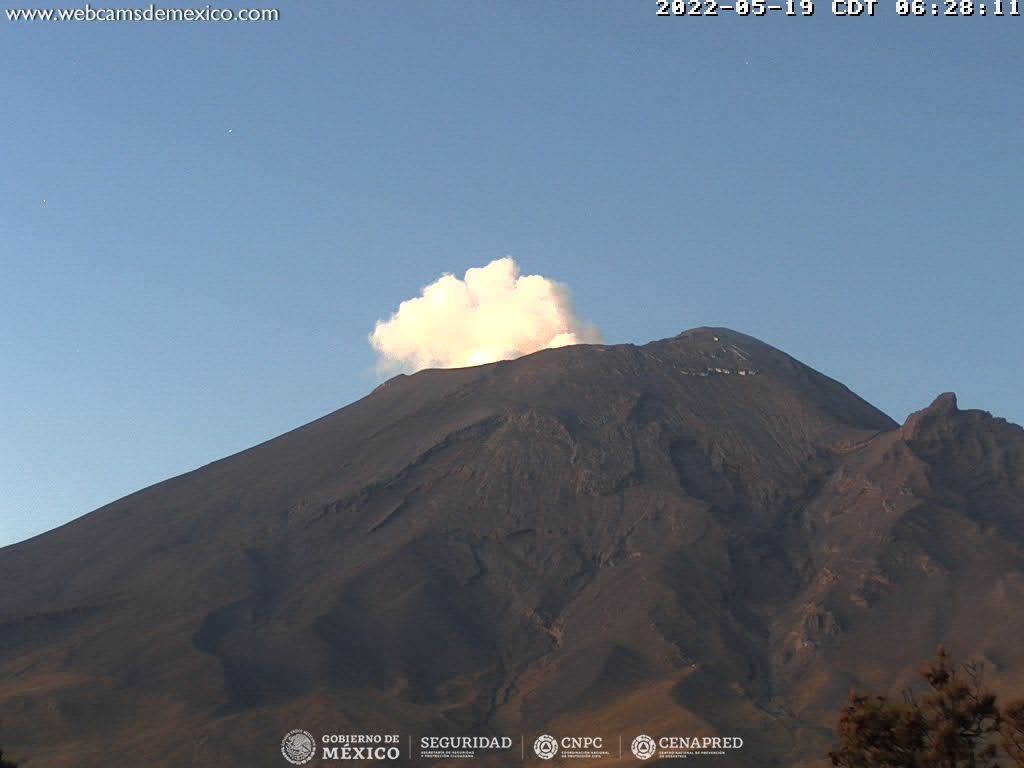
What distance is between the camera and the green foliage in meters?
33.0

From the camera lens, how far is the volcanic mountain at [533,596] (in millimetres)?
141250

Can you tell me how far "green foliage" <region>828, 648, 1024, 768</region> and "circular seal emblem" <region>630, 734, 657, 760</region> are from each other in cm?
9397

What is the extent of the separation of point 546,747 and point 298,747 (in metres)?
23.4

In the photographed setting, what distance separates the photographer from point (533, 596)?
172 metres

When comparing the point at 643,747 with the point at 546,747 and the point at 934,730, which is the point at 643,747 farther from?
the point at 934,730

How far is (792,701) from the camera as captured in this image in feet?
484

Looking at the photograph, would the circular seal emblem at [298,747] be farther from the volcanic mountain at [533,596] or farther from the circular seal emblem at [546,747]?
the circular seal emblem at [546,747]

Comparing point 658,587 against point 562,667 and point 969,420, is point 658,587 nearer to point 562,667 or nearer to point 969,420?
point 562,667

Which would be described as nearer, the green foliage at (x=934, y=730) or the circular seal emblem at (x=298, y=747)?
the green foliage at (x=934, y=730)

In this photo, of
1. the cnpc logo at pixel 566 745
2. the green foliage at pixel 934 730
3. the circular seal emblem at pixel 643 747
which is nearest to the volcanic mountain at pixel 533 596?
the cnpc logo at pixel 566 745

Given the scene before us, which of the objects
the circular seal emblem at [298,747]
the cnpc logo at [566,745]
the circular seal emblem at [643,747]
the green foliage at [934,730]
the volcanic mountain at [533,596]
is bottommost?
the green foliage at [934,730]

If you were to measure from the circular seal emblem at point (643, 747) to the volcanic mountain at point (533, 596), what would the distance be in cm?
172

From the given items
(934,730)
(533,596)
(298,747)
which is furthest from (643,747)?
(934,730)

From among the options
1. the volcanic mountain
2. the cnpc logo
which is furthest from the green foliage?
the cnpc logo
